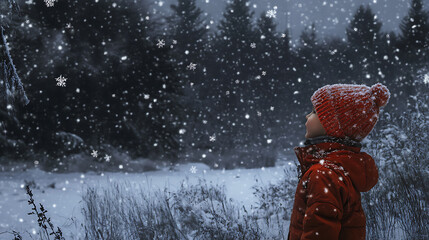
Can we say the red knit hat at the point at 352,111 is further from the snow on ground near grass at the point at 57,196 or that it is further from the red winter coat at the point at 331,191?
the snow on ground near grass at the point at 57,196

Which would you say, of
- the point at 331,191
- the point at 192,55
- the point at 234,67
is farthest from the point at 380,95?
the point at 234,67

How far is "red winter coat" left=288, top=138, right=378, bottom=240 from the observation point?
5.08 feet

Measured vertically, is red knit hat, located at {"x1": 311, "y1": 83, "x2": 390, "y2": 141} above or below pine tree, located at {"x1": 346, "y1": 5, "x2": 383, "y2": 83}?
below

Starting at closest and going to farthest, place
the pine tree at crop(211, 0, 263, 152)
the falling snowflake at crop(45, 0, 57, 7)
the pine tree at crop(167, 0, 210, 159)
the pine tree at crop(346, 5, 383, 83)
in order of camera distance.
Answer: the falling snowflake at crop(45, 0, 57, 7) → the pine tree at crop(167, 0, 210, 159) → the pine tree at crop(211, 0, 263, 152) → the pine tree at crop(346, 5, 383, 83)

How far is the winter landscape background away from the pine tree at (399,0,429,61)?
42.7 feet

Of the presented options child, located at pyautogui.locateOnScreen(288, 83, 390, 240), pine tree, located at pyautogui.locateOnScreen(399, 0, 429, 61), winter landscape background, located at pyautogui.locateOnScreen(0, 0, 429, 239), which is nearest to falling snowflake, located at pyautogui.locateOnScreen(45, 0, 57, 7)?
winter landscape background, located at pyautogui.locateOnScreen(0, 0, 429, 239)

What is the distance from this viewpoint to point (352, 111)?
1.81m

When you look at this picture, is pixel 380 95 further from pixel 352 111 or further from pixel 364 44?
pixel 364 44

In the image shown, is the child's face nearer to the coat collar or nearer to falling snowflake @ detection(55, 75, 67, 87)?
the coat collar

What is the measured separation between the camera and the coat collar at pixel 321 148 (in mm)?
1805

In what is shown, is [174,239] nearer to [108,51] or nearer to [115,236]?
[115,236]

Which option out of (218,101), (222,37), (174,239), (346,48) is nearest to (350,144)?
(174,239)

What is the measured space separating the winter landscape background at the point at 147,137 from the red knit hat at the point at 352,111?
6.17 feet

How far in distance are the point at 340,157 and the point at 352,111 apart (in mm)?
289
